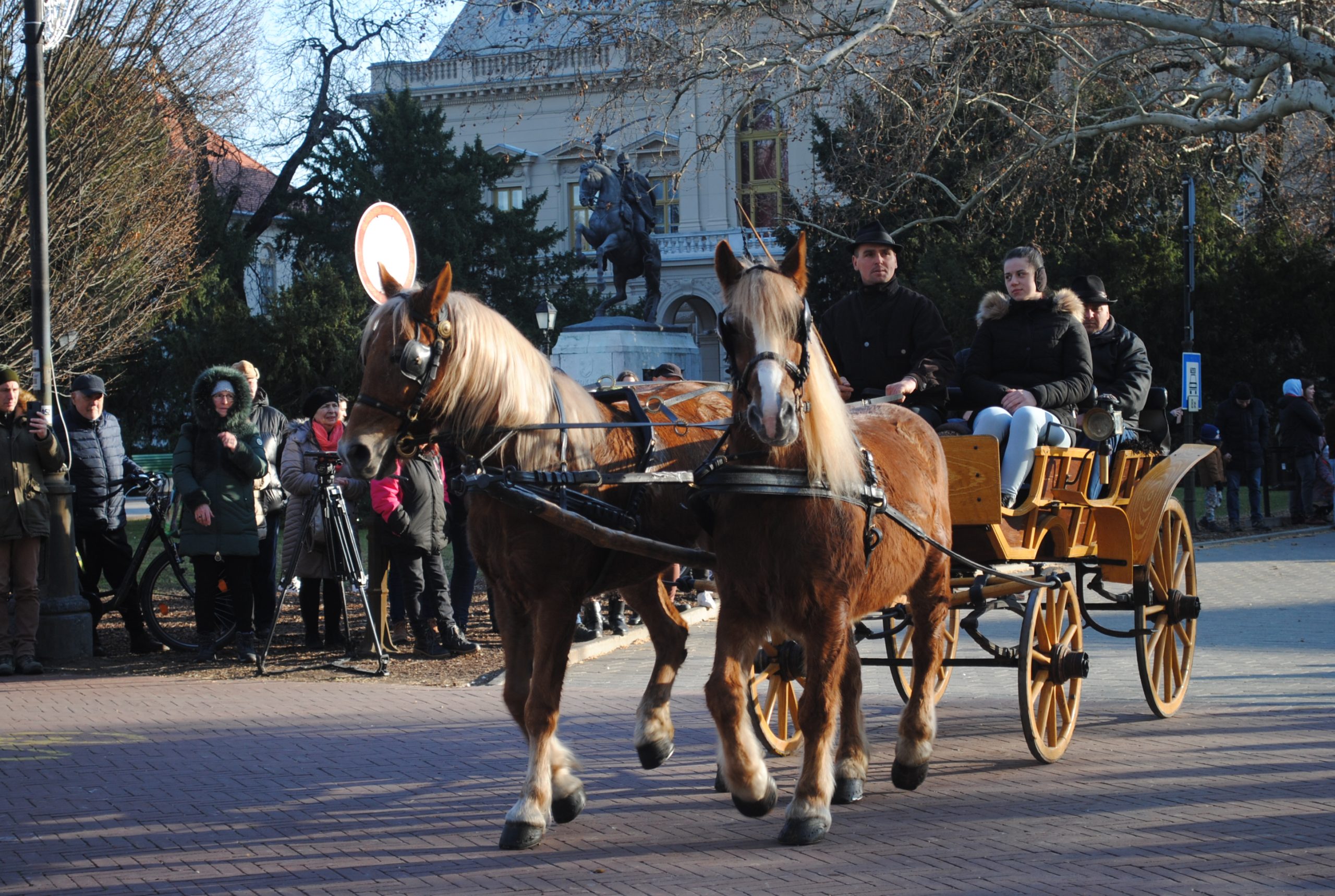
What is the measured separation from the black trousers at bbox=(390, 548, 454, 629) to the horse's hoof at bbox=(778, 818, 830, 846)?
5594mm

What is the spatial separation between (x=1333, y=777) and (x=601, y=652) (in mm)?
5741

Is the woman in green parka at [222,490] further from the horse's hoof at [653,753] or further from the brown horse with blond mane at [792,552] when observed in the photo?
the brown horse with blond mane at [792,552]

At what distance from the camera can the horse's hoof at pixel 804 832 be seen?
5.34 m

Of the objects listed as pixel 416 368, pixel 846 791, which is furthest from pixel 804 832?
pixel 416 368

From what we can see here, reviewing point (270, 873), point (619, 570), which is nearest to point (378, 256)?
point (619, 570)

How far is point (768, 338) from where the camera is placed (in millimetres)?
5020

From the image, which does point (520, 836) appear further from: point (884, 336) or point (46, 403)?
point (46, 403)

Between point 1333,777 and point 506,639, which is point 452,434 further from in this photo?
point 1333,777

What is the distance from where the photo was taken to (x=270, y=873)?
510 centimetres

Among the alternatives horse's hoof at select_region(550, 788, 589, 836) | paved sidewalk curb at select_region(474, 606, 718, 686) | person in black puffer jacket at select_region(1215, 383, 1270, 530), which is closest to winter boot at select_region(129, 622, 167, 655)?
paved sidewalk curb at select_region(474, 606, 718, 686)

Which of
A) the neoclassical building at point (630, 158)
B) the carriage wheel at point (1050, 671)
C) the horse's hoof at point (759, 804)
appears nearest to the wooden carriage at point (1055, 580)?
the carriage wheel at point (1050, 671)

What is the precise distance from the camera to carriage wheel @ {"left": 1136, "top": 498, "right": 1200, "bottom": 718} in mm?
7789

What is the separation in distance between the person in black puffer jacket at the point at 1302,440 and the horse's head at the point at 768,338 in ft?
63.6

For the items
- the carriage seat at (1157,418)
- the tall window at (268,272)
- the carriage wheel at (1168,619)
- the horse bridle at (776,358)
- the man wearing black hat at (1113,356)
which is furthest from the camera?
the tall window at (268,272)
